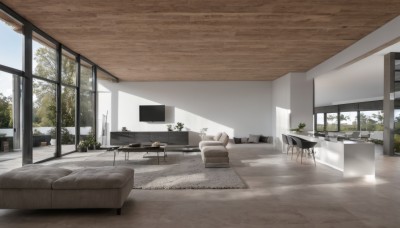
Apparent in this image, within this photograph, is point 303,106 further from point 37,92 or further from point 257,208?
point 37,92

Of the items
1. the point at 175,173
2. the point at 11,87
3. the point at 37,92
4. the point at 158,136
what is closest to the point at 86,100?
the point at 37,92

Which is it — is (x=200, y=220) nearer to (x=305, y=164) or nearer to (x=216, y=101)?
(x=305, y=164)

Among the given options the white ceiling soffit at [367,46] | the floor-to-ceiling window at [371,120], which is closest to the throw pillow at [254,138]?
the white ceiling soffit at [367,46]

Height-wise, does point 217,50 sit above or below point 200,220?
above

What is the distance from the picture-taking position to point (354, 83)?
14102 mm

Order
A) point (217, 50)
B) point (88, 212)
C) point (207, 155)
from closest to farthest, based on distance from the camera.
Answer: point (88, 212), point (207, 155), point (217, 50)

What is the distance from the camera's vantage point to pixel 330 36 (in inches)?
251

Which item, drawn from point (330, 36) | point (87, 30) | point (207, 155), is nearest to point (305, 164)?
point (207, 155)

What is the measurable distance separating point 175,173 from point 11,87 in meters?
3.79

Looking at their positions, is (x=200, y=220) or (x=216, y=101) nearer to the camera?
(x=200, y=220)

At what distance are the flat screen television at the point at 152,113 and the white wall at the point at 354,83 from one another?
265 inches

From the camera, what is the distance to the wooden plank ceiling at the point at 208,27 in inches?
190

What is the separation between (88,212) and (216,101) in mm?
10145

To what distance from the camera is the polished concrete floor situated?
343 centimetres
